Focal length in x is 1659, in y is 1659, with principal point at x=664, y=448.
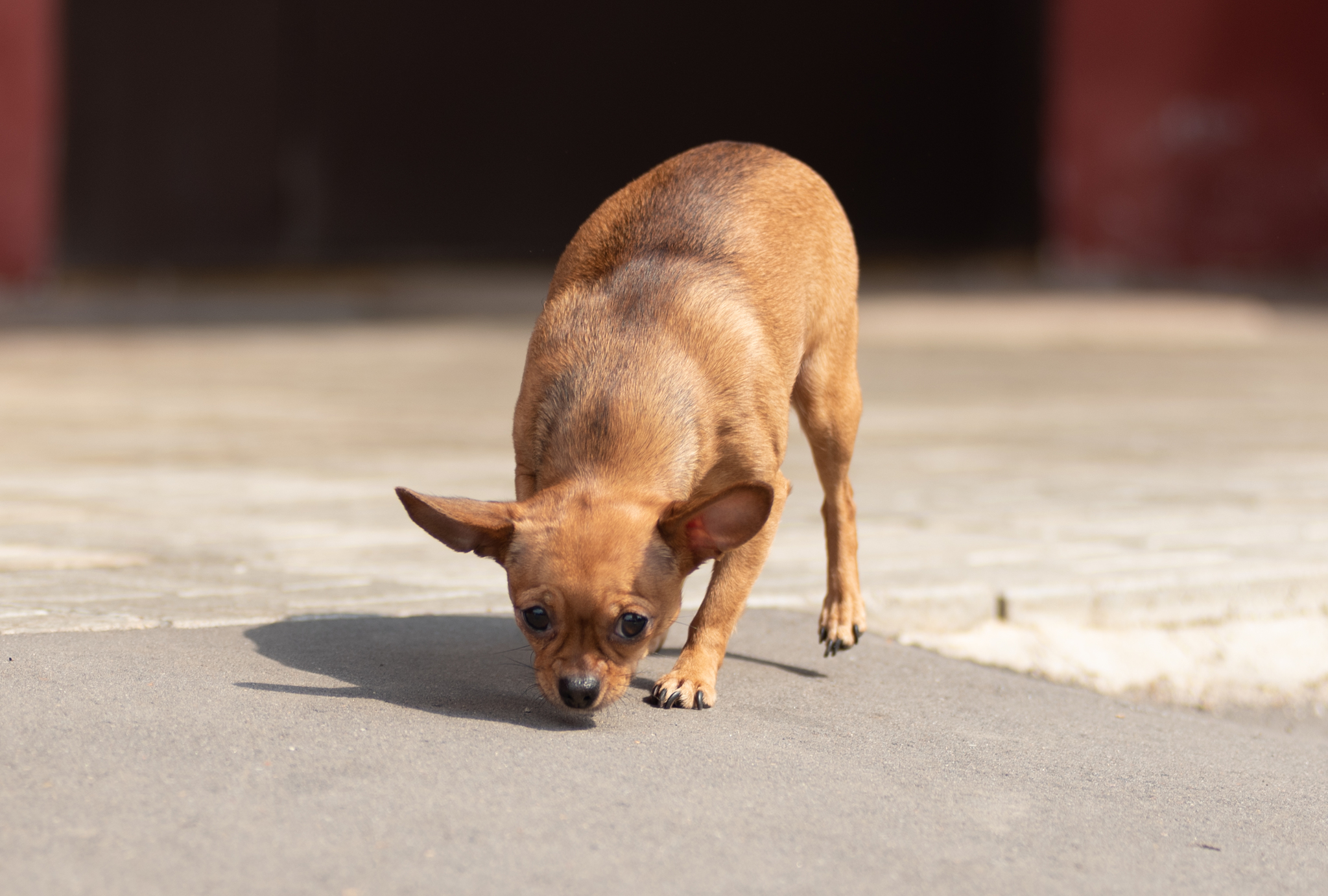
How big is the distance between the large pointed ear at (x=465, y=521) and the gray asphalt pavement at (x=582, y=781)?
Result: 383mm

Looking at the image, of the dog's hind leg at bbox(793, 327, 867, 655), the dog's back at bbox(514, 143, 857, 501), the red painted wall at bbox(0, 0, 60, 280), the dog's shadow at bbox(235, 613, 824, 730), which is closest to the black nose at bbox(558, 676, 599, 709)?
the dog's shadow at bbox(235, 613, 824, 730)

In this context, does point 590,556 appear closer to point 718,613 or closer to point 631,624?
point 631,624

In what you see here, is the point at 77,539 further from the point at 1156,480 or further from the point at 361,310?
the point at 361,310

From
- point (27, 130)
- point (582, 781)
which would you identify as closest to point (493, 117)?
point (27, 130)

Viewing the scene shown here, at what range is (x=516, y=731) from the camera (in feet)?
11.7

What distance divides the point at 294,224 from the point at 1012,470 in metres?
14.1

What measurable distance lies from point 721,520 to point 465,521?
56cm

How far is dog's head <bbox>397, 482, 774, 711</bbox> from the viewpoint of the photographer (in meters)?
3.53

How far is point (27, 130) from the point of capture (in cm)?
1405

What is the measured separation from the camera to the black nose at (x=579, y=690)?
11.6ft

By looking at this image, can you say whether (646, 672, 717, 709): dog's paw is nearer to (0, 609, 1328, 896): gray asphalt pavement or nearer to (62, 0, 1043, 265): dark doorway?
(0, 609, 1328, 896): gray asphalt pavement

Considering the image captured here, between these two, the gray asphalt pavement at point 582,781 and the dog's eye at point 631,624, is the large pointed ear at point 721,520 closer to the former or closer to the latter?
the dog's eye at point 631,624

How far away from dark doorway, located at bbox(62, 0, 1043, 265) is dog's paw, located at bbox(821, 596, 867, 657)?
14.8 meters

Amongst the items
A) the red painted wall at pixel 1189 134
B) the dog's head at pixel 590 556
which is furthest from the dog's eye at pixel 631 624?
the red painted wall at pixel 1189 134
